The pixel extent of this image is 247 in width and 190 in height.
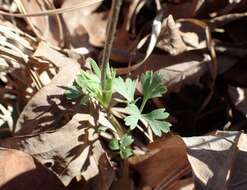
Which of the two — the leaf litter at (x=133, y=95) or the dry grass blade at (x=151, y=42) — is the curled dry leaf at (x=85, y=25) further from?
the dry grass blade at (x=151, y=42)

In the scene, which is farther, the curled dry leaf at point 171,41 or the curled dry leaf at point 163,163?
the curled dry leaf at point 171,41

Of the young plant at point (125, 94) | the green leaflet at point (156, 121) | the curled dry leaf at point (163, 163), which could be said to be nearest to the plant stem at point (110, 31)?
the young plant at point (125, 94)

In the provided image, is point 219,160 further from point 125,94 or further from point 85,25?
point 85,25

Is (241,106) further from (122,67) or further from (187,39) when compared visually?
(122,67)

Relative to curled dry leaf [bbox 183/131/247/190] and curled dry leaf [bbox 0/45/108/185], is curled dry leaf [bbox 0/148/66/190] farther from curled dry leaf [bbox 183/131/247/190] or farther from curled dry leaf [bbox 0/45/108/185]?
curled dry leaf [bbox 183/131/247/190]

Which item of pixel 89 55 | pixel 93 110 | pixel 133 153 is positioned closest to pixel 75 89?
pixel 93 110
